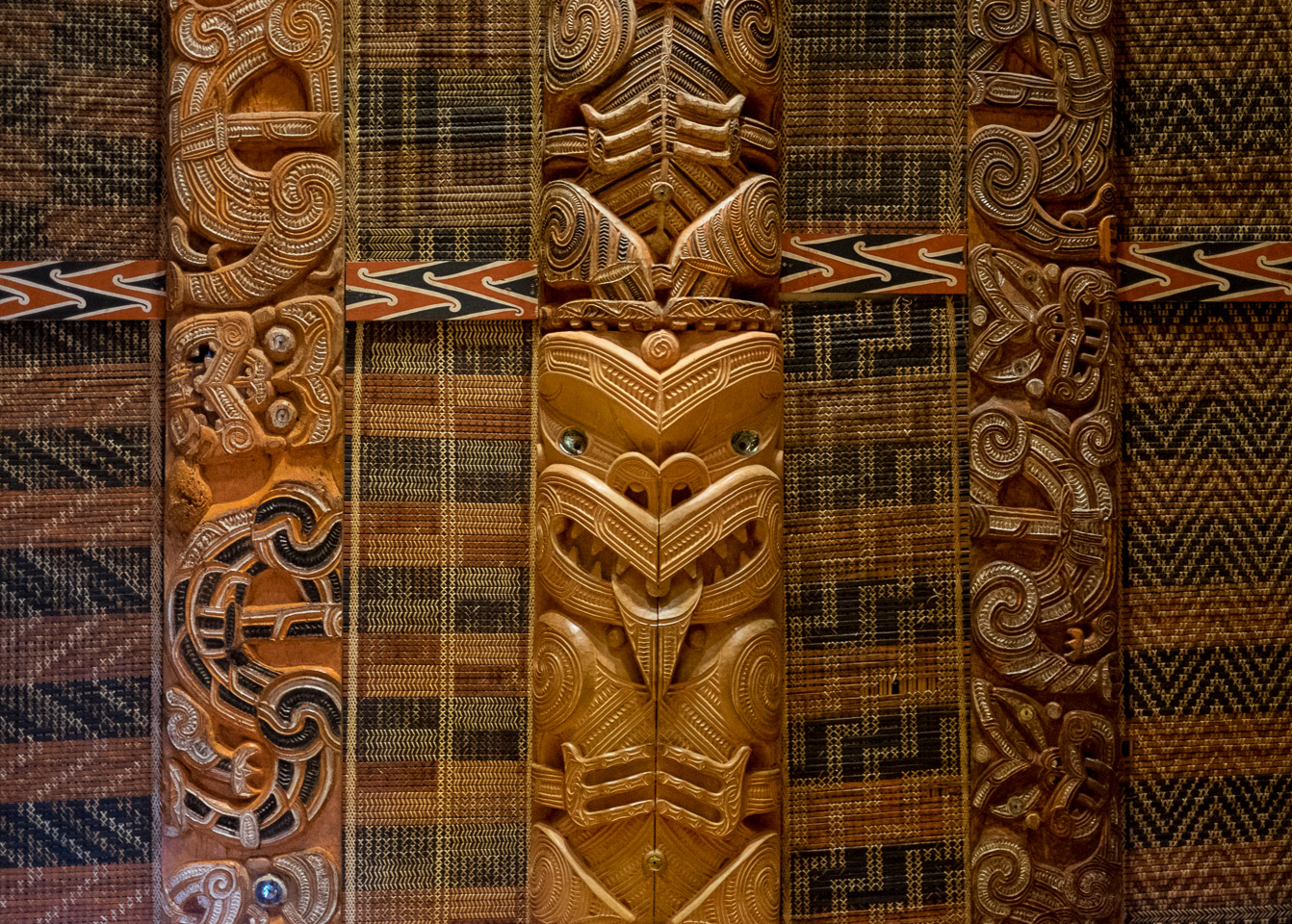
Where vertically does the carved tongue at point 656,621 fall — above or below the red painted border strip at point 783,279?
below

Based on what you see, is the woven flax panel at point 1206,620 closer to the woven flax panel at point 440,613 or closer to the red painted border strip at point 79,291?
the woven flax panel at point 440,613

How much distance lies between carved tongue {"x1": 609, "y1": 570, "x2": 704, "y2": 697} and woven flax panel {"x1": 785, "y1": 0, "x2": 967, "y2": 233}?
1.08 m

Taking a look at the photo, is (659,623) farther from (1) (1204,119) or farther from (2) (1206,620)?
(1) (1204,119)

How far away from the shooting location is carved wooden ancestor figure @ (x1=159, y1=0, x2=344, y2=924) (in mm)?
2734

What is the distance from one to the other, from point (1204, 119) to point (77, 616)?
335 cm

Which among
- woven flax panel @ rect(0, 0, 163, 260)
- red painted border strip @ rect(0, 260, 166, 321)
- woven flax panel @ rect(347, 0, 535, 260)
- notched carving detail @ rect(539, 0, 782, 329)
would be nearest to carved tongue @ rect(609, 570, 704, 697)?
notched carving detail @ rect(539, 0, 782, 329)

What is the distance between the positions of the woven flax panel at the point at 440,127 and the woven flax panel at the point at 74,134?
1.96 ft

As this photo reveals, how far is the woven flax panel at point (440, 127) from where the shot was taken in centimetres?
285

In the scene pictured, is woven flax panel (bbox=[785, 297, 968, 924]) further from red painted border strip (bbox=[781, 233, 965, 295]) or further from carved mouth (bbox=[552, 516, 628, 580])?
carved mouth (bbox=[552, 516, 628, 580])

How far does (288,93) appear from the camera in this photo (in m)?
2.83

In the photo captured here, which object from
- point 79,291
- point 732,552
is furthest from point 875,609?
point 79,291

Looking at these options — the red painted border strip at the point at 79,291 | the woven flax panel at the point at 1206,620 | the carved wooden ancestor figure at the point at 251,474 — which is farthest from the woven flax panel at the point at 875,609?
the red painted border strip at the point at 79,291

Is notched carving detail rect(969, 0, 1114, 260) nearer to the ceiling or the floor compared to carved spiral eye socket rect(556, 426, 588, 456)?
nearer to the ceiling

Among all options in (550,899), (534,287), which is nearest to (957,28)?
(534,287)
